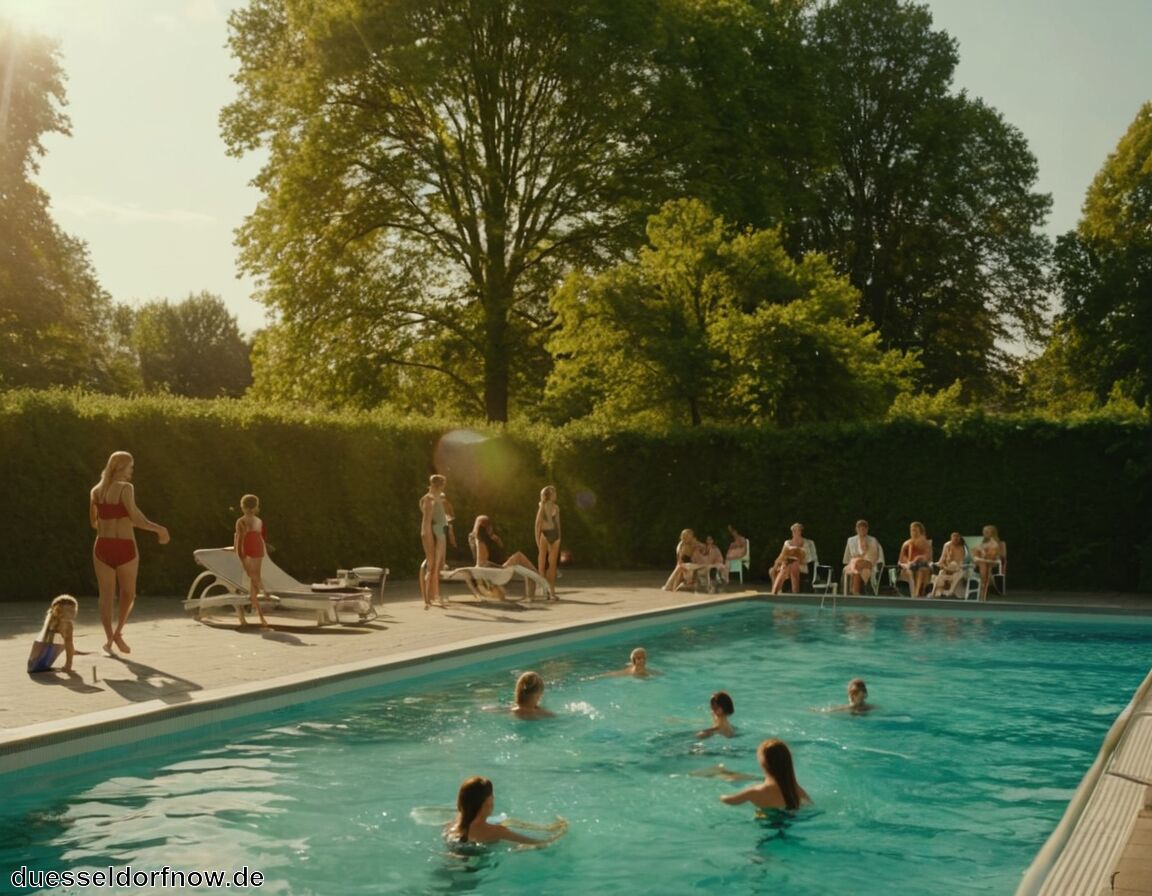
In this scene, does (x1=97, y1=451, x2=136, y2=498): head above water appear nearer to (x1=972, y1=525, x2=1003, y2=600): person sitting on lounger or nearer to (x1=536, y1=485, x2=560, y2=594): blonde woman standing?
(x1=536, y1=485, x2=560, y2=594): blonde woman standing

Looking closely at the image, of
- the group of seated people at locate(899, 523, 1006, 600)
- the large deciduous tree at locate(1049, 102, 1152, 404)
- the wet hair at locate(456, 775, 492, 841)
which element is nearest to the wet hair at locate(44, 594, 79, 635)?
the wet hair at locate(456, 775, 492, 841)

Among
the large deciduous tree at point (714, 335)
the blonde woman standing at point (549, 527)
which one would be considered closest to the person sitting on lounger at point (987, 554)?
the large deciduous tree at point (714, 335)

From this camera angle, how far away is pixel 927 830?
7.61 m

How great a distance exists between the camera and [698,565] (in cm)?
1981

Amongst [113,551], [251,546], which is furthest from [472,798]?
[251,546]

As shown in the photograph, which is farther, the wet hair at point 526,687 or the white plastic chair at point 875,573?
the white plastic chair at point 875,573

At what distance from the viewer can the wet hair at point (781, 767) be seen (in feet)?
24.3

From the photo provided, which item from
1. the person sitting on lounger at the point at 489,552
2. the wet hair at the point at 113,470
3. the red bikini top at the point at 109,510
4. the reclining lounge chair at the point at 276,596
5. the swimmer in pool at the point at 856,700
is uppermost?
the wet hair at the point at 113,470

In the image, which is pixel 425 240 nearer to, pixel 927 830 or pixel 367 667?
pixel 367 667

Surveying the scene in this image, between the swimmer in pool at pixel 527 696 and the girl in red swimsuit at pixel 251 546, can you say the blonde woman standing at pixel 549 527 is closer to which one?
the girl in red swimsuit at pixel 251 546

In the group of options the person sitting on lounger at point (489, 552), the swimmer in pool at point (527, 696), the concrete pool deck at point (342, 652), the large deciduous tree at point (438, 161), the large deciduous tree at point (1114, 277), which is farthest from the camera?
the large deciduous tree at point (438, 161)

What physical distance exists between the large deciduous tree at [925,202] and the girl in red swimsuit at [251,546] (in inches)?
1011

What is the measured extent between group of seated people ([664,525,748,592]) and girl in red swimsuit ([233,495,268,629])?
7665 mm

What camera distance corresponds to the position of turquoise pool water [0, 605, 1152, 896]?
6.60m
